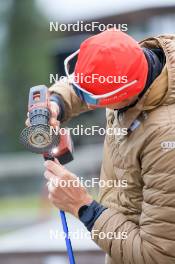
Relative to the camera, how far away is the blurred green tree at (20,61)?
648 inches

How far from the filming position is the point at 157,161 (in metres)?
2.37

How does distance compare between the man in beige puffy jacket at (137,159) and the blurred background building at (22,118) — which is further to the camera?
the blurred background building at (22,118)

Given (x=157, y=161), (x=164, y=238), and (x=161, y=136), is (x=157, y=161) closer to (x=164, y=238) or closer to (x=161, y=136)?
(x=161, y=136)

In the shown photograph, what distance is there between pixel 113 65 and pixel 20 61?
1550 cm

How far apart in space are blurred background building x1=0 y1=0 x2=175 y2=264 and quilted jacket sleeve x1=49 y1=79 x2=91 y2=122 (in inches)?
62.6

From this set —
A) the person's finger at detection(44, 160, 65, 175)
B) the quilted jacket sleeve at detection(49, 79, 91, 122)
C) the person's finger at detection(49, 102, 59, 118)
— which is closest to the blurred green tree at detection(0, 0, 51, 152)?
the quilted jacket sleeve at detection(49, 79, 91, 122)

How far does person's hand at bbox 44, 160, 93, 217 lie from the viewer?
2.59 metres

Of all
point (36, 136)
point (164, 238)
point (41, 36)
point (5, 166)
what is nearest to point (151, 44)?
point (36, 136)

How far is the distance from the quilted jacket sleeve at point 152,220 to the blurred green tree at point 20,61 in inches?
523

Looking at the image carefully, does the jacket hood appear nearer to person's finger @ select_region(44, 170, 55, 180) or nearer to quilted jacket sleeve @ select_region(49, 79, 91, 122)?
person's finger @ select_region(44, 170, 55, 180)

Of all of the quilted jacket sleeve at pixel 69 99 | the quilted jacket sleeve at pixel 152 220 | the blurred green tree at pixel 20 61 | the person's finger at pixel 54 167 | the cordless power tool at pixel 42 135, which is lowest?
the quilted jacket sleeve at pixel 152 220

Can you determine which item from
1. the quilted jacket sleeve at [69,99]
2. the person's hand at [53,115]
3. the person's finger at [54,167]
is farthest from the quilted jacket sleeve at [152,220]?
the quilted jacket sleeve at [69,99]

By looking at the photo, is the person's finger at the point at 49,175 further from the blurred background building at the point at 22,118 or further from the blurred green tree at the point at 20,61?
the blurred green tree at the point at 20,61

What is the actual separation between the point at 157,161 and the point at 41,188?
9.76 m
